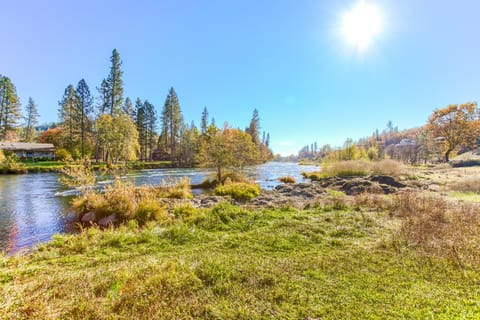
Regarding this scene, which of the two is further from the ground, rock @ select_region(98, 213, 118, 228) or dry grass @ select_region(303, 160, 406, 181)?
dry grass @ select_region(303, 160, 406, 181)

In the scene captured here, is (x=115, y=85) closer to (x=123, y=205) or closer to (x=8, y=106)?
(x=8, y=106)

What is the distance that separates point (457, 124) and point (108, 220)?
158ft

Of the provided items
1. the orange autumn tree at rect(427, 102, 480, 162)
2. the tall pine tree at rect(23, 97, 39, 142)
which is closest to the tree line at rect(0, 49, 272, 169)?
the tall pine tree at rect(23, 97, 39, 142)

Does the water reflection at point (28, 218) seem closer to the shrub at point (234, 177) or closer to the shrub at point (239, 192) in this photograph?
the shrub at point (239, 192)

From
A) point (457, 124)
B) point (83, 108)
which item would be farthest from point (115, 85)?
point (457, 124)

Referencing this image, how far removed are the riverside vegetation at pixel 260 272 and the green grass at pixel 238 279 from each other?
2 centimetres

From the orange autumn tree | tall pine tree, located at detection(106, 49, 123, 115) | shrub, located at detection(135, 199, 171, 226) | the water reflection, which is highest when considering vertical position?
tall pine tree, located at detection(106, 49, 123, 115)

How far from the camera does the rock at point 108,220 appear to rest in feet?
23.7

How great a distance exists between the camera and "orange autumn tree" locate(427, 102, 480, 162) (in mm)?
32656

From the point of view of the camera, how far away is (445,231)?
14.7 ft

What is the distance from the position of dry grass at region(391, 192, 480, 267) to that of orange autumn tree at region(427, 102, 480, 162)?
39.2 m

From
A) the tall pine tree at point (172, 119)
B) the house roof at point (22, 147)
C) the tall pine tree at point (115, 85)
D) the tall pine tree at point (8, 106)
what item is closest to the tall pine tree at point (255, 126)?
the tall pine tree at point (172, 119)

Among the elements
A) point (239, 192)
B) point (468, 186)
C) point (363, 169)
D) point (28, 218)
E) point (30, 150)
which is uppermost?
point (30, 150)

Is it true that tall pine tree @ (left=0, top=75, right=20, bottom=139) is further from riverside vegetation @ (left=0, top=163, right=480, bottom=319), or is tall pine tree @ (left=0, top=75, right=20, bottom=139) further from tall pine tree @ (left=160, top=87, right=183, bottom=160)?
riverside vegetation @ (left=0, top=163, right=480, bottom=319)
